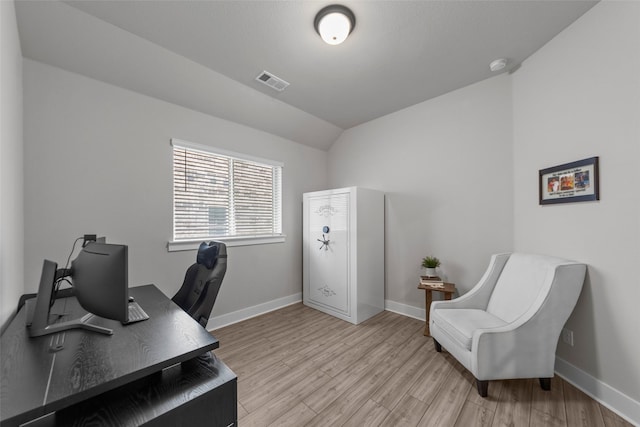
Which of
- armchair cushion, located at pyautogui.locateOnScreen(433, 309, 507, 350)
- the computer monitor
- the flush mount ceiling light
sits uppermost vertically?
the flush mount ceiling light

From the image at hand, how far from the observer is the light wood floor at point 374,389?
161 cm

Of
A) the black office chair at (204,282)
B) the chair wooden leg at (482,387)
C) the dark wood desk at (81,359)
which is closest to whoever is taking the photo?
the dark wood desk at (81,359)

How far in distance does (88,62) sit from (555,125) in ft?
13.1

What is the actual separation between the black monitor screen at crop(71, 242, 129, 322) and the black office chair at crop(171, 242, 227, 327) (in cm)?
59

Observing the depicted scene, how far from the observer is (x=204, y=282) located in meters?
1.84

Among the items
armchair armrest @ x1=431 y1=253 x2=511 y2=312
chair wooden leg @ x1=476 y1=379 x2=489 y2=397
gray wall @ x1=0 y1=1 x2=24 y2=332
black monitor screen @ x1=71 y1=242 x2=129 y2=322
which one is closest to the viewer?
black monitor screen @ x1=71 y1=242 x2=129 y2=322

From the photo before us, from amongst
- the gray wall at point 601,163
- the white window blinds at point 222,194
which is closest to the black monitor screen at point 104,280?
the white window blinds at point 222,194

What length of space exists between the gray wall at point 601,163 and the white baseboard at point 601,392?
37 mm

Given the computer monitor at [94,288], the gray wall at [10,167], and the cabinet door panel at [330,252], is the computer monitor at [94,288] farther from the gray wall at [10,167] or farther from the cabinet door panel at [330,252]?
the cabinet door panel at [330,252]

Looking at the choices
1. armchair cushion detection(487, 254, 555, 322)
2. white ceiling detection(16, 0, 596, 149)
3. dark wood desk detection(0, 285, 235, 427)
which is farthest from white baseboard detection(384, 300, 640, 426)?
white ceiling detection(16, 0, 596, 149)

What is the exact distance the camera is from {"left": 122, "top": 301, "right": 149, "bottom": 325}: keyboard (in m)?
1.35

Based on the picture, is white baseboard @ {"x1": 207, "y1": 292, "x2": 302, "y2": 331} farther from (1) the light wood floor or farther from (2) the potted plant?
(2) the potted plant

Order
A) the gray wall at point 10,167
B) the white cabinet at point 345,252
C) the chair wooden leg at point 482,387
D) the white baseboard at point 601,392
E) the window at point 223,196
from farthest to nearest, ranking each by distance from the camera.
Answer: the white cabinet at point 345,252, the window at point 223,196, the chair wooden leg at point 482,387, the white baseboard at point 601,392, the gray wall at point 10,167

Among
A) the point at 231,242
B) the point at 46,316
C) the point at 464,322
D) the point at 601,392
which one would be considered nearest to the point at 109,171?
the point at 231,242
